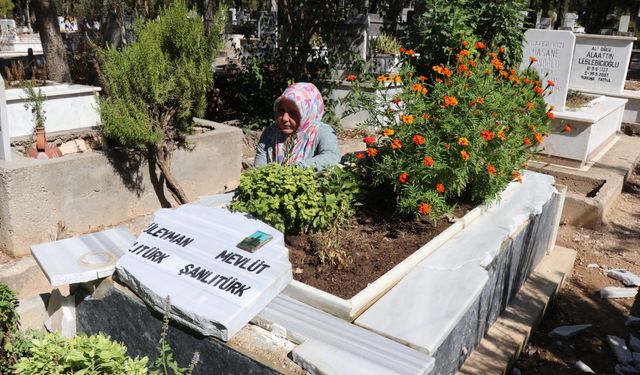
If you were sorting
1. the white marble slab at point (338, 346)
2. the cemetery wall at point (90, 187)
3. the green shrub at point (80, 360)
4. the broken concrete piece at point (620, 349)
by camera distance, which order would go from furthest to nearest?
1. the cemetery wall at point (90, 187)
2. the broken concrete piece at point (620, 349)
3. the white marble slab at point (338, 346)
4. the green shrub at point (80, 360)

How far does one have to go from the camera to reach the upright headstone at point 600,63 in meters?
9.16

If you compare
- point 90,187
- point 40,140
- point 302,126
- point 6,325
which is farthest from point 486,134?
point 40,140

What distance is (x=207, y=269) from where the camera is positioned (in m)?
2.49

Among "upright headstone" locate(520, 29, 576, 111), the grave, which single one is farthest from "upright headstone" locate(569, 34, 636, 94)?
"upright headstone" locate(520, 29, 576, 111)

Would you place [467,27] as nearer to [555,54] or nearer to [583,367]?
[583,367]

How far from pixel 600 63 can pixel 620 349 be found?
7.35 metres

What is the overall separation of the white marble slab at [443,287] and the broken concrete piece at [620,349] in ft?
3.31

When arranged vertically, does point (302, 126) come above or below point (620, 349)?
above

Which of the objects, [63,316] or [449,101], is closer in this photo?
[63,316]

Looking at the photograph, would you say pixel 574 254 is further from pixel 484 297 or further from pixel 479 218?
pixel 484 297

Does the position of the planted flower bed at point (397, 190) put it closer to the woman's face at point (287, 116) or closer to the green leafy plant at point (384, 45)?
the woman's face at point (287, 116)

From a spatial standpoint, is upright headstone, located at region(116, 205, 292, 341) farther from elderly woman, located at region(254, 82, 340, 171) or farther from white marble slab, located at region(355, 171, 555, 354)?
elderly woman, located at region(254, 82, 340, 171)

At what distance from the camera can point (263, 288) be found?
2.37m

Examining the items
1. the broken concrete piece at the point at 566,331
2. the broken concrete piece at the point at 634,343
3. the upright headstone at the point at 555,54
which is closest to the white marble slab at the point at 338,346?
the broken concrete piece at the point at 566,331
